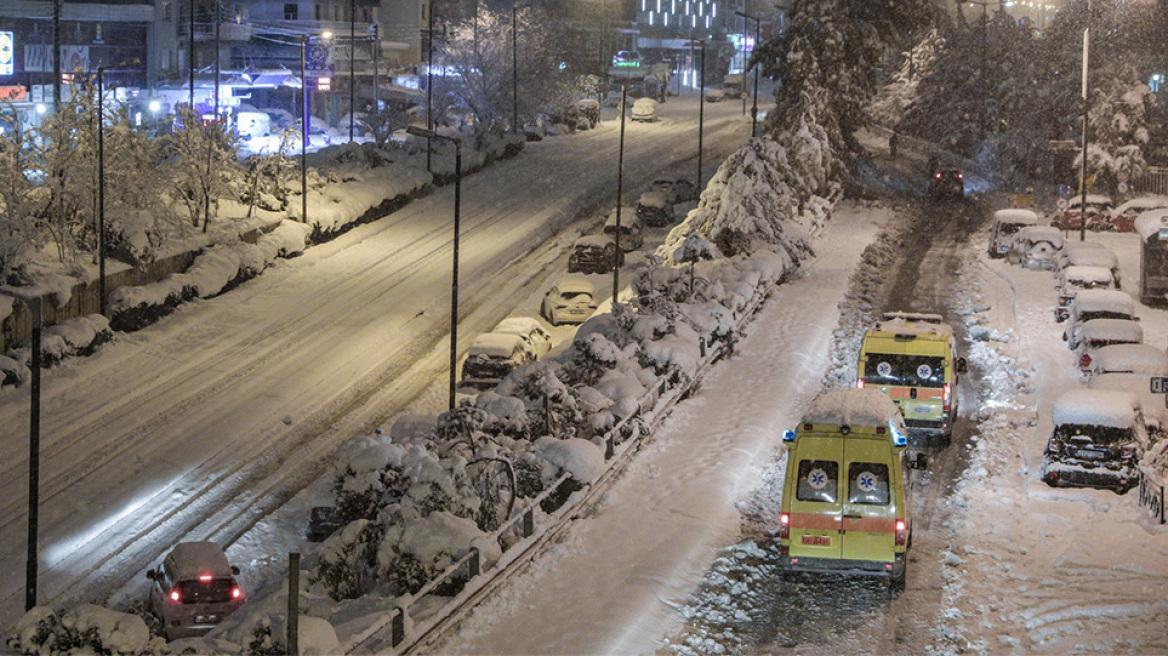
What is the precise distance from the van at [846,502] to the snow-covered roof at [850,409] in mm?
27

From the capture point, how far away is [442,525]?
60.6 feet

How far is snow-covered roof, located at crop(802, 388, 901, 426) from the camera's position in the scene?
18484 mm

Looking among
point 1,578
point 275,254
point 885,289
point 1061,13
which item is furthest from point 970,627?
point 1061,13

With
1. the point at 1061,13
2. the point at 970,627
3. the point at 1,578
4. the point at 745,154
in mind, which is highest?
the point at 1061,13

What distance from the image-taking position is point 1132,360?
2781cm

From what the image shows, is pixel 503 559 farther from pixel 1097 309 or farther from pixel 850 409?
pixel 1097 309

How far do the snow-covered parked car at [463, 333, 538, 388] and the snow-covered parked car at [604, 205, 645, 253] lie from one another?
48.6ft

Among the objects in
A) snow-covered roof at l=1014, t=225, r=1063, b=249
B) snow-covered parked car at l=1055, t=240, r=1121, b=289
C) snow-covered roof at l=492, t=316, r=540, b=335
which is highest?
snow-covered roof at l=1014, t=225, r=1063, b=249

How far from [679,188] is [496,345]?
2661cm

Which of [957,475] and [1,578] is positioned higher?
[957,475]

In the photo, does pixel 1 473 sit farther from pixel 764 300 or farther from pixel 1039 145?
pixel 1039 145

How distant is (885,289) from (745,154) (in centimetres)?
941

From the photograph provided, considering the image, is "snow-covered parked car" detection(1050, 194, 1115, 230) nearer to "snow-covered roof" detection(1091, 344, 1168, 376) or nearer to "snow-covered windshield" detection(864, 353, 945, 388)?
"snow-covered roof" detection(1091, 344, 1168, 376)

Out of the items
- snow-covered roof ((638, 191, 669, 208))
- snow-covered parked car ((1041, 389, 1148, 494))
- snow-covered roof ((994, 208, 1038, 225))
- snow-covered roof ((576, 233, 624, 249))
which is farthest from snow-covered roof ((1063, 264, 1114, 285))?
snow-covered roof ((638, 191, 669, 208))
